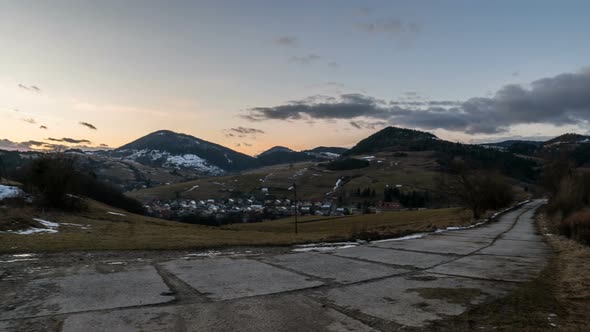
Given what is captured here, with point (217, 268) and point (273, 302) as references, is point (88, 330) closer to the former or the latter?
point (273, 302)

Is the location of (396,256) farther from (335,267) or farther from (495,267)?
(335,267)

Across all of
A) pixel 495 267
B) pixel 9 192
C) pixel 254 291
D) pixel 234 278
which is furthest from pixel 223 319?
pixel 9 192

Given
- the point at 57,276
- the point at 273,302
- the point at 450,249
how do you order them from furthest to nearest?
1. the point at 450,249
2. the point at 57,276
3. the point at 273,302

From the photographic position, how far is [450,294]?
331 inches

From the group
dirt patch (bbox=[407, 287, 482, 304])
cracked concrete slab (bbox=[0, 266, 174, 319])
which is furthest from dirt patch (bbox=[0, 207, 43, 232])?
dirt patch (bbox=[407, 287, 482, 304])

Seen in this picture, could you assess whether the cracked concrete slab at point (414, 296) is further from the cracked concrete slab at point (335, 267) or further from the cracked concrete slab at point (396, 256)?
the cracked concrete slab at point (396, 256)

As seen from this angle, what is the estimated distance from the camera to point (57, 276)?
10.2 meters

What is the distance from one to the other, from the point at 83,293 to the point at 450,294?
7.33 metres

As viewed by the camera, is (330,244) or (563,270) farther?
(330,244)

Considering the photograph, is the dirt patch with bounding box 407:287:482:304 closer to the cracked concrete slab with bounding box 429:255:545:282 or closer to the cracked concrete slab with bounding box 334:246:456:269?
the cracked concrete slab with bounding box 429:255:545:282

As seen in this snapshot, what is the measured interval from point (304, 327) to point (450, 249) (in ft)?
39.1

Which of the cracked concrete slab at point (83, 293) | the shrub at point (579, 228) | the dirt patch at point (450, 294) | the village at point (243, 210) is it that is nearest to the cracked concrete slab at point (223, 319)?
the cracked concrete slab at point (83, 293)

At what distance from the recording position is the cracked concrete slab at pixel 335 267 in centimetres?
1042

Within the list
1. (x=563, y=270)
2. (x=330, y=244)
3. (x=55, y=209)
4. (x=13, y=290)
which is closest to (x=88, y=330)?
(x=13, y=290)
